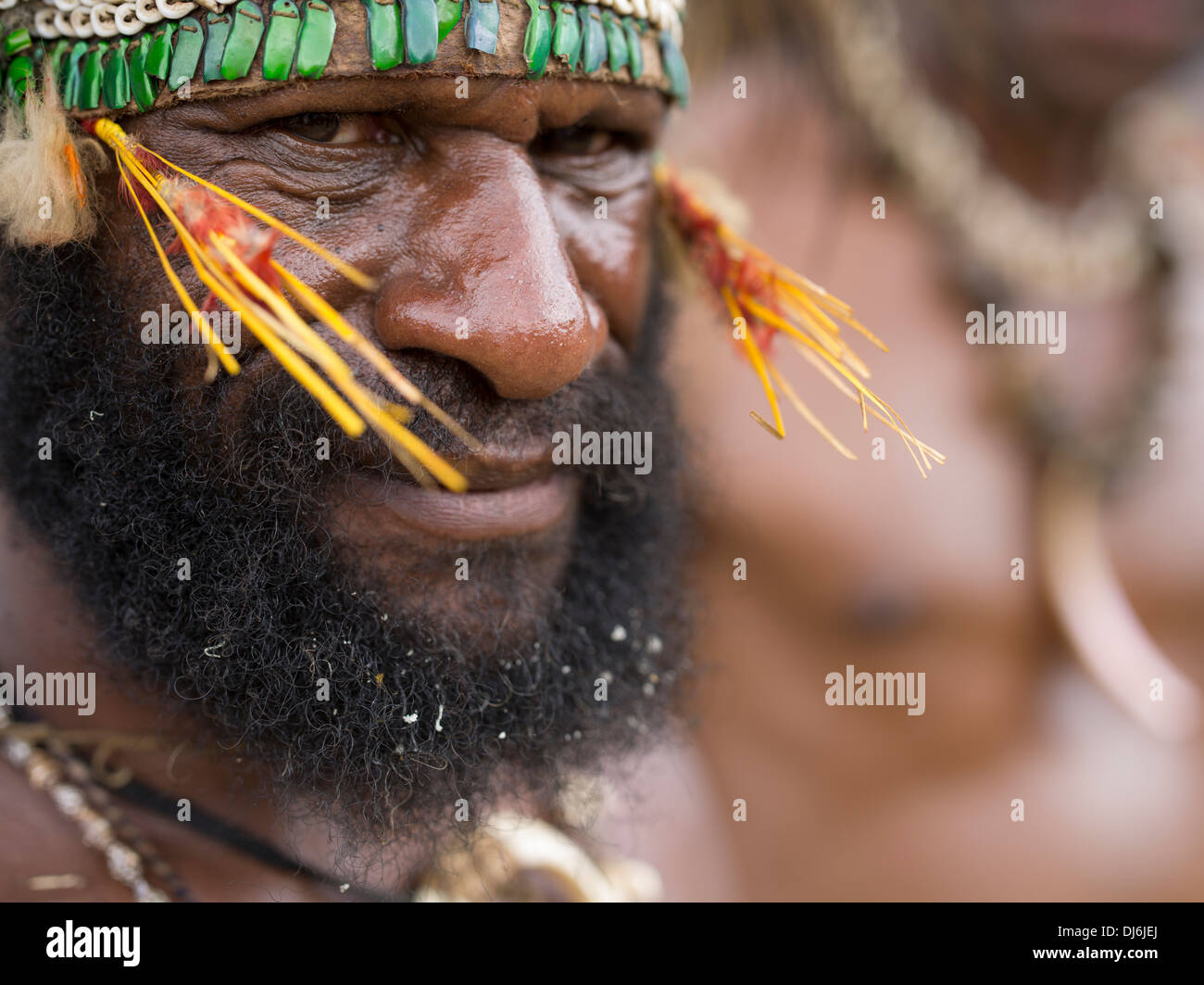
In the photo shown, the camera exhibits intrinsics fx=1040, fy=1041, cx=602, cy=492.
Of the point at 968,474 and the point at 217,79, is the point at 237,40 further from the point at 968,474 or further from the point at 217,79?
the point at 968,474

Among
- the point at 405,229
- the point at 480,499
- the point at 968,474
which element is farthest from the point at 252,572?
the point at 968,474

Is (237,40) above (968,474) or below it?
above

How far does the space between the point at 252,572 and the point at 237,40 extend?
0.61 m

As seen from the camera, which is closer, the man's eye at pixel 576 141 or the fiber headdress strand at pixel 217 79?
the fiber headdress strand at pixel 217 79

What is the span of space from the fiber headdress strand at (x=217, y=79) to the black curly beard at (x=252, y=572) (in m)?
0.08

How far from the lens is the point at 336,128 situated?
4.06 ft

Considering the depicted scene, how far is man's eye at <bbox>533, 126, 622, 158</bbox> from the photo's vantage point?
1.39 metres

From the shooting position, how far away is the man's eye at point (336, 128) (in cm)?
122

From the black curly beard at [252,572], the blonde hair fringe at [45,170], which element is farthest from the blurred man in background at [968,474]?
the blonde hair fringe at [45,170]

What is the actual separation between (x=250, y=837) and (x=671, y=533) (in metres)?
0.85

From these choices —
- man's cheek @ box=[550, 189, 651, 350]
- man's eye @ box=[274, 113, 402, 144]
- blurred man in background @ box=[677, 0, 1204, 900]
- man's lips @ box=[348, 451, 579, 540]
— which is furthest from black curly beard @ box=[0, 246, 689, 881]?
blurred man in background @ box=[677, 0, 1204, 900]

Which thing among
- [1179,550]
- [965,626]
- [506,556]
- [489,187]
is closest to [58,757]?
[506,556]

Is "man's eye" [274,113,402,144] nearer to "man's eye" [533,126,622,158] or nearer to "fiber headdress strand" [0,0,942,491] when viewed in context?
"fiber headdress strand" [0,0,942,491]

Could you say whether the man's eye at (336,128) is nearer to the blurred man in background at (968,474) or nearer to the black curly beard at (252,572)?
the black curly beard at (252,572)
